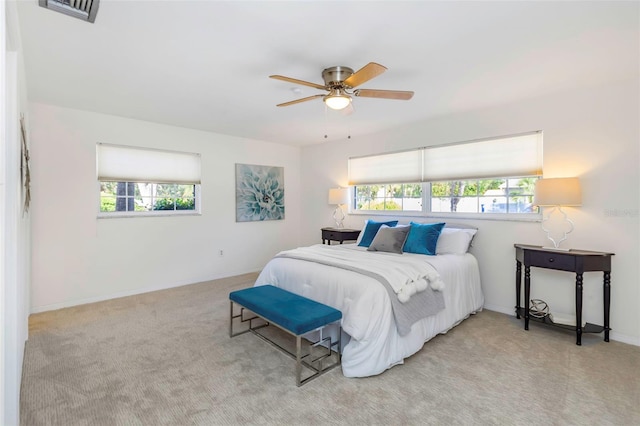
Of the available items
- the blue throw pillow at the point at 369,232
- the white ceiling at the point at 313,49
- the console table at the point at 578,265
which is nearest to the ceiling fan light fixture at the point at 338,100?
the white ceiling at the point at 313,49

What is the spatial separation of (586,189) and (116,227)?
5470 millimetres

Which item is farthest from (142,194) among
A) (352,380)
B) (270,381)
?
(352,380)

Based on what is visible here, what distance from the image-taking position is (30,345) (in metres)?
2.80

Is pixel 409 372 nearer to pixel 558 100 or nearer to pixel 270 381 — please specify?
pixel 270 381

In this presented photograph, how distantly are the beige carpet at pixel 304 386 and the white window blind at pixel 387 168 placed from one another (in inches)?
88.3

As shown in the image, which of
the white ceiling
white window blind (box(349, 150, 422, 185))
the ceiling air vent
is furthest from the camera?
white window blind (box(349, 150, 422, 185))

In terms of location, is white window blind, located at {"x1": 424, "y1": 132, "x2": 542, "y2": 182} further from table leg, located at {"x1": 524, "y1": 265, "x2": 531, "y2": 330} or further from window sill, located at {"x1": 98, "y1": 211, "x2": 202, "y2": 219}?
window sill, located at {"x1": 98, "y1": 211, "x2": 202, "y2": 219}

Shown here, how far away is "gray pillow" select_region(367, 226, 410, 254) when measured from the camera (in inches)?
146

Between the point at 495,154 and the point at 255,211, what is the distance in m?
3.81

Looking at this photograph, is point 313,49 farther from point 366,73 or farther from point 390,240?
point 390,240

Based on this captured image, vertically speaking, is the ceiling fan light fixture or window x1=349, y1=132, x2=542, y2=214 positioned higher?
the ceiling fan light fixture

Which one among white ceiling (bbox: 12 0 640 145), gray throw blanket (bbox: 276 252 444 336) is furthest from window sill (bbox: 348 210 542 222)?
gray throw blanket (bbox: 276 252 444 336)

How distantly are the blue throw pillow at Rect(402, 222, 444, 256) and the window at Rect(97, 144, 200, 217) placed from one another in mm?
3277

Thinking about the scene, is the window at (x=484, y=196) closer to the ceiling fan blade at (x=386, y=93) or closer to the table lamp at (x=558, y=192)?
the table lamp at (x=558, y=192)
